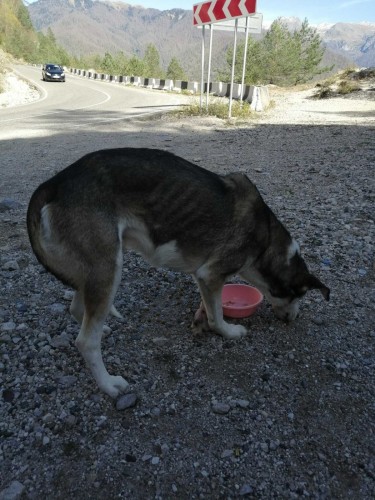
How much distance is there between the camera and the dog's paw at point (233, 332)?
361 cm

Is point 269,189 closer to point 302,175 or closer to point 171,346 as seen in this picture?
point 302,175

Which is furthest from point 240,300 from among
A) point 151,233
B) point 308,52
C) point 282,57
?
point 308,52

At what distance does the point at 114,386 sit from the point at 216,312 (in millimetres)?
1060

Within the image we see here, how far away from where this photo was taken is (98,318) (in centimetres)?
285

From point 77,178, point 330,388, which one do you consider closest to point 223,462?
point 330,388

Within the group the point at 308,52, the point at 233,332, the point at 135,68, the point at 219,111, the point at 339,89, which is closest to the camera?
the point at 233,332

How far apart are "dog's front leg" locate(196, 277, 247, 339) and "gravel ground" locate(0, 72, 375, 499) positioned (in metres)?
0.10

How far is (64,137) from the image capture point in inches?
492

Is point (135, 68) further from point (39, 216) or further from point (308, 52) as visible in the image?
point (39, 216)

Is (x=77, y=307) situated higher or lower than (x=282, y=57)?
lower

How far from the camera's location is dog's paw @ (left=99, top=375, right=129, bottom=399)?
3.01 meters

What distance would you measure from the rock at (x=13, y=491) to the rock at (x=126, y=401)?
787mm

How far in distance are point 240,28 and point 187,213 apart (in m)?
14.8

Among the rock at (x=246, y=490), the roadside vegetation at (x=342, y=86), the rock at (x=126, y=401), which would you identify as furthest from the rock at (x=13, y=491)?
the roadside vegetation at (x=342, y=86)
